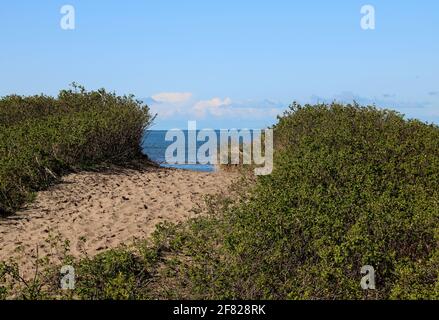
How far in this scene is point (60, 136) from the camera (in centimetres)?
1509

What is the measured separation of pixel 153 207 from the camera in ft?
40.5

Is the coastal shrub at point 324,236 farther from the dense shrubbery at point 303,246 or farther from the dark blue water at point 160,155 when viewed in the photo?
the dark blue water at point 160,155

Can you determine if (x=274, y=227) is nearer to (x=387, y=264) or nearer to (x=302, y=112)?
(x=387, y=264)

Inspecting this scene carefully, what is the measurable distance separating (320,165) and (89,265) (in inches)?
199

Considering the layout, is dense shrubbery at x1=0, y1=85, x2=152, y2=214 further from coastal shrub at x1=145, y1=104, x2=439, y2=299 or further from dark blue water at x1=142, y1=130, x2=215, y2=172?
coastal shrub at x1=145, y1=104, x2=439, y2=299

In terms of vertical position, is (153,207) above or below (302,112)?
below

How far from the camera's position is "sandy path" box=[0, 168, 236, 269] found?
398 inches

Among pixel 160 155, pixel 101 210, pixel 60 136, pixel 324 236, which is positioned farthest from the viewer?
pixel 160 155

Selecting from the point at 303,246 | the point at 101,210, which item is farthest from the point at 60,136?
the point at 303,246

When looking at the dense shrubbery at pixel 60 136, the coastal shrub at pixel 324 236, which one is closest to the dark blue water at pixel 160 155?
the dense shrubbery at pixel 60 136

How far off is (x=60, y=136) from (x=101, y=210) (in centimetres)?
374

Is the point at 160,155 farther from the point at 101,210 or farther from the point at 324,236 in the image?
the point at 324,236

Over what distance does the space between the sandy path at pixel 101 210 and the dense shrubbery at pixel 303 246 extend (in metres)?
1.02
